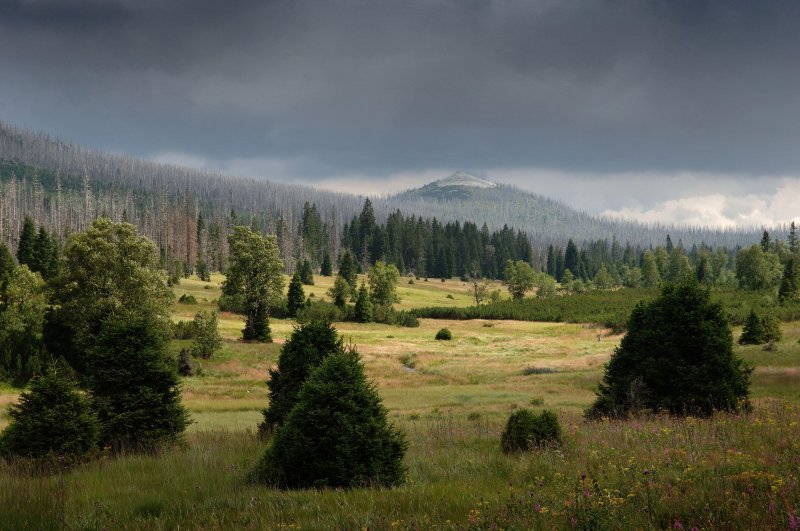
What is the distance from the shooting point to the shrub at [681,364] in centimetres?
1426

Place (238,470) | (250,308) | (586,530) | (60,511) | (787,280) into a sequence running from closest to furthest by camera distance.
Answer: (586,530), (60,511), (238,470), (250,308), (787,280)

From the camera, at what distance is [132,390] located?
12164 mm

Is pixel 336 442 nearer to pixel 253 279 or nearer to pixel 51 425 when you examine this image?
pixel 51 425

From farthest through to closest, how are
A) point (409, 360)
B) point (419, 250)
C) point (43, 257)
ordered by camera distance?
point (419, 250)
point (43, 257)
point (409, 360)

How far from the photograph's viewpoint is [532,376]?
40.1m

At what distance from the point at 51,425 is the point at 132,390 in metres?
2.06

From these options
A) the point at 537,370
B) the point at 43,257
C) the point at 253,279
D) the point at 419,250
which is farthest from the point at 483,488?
the point at 419,250

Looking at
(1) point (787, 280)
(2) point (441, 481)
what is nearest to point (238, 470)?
(2) point (441, 481)

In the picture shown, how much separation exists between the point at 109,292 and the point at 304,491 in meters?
35.1

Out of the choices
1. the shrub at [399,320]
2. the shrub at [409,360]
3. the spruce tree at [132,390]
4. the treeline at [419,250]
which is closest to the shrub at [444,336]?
the shrub at [399,320]

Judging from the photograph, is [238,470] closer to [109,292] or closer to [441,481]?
[441,481]

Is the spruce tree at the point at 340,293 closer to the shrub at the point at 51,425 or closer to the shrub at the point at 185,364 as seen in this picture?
the shrub at the point at 185,364

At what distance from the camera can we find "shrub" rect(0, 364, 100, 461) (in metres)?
10.1

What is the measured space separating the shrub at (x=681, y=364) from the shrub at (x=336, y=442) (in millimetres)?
9387
